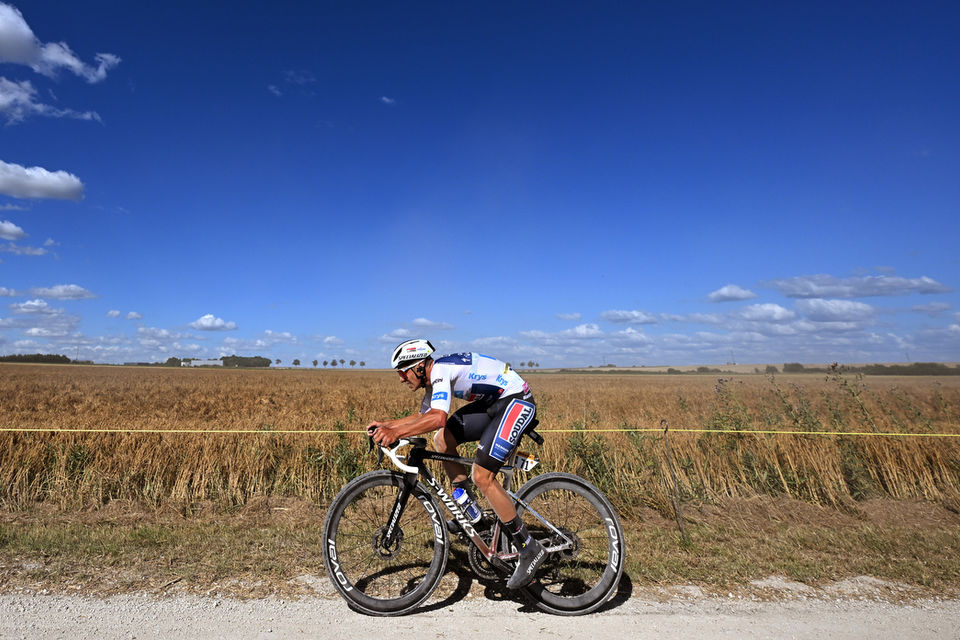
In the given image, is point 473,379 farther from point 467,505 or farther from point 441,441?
point 467,505

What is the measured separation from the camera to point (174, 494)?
7.50m

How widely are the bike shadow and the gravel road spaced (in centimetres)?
3

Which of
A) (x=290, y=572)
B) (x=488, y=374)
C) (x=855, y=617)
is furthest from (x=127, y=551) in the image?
(x=855, y=617)

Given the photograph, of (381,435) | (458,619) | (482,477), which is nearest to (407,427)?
(381,435)

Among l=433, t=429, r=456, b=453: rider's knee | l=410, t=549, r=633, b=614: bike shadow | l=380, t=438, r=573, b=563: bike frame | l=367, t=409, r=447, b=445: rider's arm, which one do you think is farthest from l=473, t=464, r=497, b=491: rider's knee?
l=410, t=549, r=633, b=614: bike shadow

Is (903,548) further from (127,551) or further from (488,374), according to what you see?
(127,551)

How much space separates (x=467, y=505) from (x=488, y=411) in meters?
0.76

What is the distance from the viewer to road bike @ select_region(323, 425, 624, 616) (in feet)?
14.4

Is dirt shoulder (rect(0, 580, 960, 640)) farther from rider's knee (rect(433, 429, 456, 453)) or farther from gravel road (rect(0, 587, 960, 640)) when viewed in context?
rider's knee (rect(433, 429, 456, 453))

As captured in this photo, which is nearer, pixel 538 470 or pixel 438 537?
pixel 438 537

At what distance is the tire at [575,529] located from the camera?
454 centimetres

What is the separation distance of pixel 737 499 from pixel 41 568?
788 centimetres

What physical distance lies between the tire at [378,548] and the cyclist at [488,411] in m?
0.42

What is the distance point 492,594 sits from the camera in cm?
463
